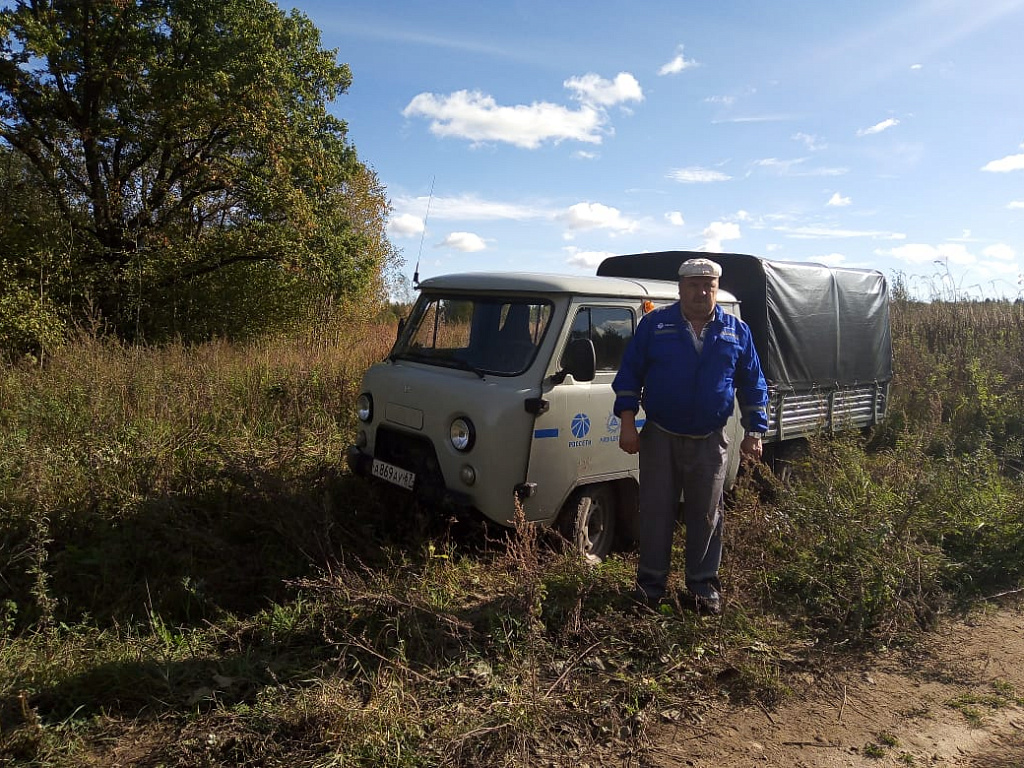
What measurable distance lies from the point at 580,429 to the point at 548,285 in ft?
3.40

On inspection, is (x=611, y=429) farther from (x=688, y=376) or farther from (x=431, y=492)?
(x=431, y=492)

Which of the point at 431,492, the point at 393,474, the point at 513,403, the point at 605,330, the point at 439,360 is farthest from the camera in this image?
the point at 439,360

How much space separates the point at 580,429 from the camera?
15.6ft

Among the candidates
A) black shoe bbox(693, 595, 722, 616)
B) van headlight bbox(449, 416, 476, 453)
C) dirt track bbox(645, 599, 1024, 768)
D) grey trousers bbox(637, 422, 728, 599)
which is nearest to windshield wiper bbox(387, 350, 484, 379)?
van headlight bbox(449, 416, 476, 453)

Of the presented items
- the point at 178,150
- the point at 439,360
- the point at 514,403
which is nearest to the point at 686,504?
the point at 514,403

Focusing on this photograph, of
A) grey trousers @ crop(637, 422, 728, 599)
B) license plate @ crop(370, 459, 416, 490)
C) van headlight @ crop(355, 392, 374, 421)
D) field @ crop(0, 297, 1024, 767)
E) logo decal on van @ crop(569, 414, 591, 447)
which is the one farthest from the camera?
van headlight @ crop(355, 392, 374, 421)

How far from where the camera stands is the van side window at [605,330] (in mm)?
4906

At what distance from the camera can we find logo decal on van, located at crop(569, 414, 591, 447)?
4723 mm

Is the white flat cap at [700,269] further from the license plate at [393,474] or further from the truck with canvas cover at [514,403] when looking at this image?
the license plate at [393,474]

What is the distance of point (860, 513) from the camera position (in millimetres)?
4980

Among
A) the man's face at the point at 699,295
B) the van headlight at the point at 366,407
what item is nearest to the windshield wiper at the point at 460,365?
the van headlight at the point at 366,407

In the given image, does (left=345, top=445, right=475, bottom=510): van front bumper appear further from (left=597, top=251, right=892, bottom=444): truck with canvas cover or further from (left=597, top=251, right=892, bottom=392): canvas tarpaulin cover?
(left=597, top=251, right=892, bottom=392): canvas tarpaulin cover

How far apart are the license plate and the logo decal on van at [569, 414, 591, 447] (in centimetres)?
116

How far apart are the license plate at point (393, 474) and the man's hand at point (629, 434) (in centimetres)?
156
